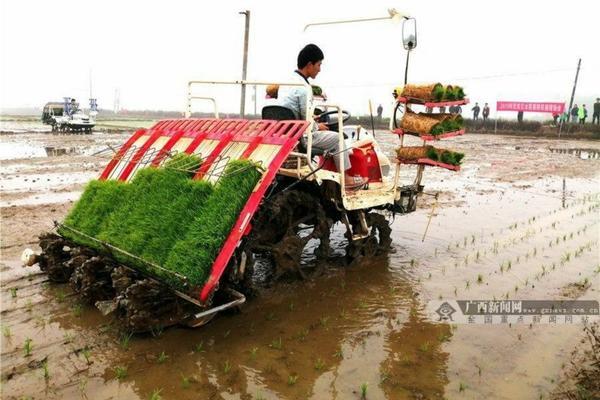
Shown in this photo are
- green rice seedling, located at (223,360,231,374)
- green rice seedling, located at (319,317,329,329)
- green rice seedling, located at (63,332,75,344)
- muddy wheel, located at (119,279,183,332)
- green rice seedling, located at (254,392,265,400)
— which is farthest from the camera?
green rice seedling, located at (319,317,329,329)

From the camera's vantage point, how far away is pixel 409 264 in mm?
7066

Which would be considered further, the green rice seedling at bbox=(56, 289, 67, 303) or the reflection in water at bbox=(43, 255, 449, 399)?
the green rice seedling at bbox=(56, 289, 67, 303)

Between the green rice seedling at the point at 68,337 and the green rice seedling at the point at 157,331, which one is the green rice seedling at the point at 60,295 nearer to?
the green rice seedling at the point at 68,337

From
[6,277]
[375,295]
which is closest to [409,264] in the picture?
[375,295]

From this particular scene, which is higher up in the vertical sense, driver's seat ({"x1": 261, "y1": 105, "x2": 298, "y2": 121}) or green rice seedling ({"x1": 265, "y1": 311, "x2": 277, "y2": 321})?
driver's seat ({"x1": 261, "y1": 105, "x2": 298, "y2": 121})

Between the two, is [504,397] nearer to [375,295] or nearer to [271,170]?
[375,295]

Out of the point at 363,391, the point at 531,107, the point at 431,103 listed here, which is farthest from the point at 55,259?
the point at 531,107

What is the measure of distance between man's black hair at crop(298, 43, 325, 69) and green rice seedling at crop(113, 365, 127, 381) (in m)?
3.90

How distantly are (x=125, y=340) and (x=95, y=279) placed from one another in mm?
863

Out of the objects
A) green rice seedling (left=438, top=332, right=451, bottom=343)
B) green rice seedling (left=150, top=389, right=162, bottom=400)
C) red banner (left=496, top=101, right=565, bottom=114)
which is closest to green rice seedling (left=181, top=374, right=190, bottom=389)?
green rice seedling (left=150, top=389, right=162, bottom=400)

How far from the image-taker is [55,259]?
18.0 feet

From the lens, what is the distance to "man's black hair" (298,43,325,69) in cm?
595

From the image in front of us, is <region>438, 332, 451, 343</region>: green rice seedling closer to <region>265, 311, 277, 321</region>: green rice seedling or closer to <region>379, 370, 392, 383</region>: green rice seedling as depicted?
<region>379, 370, 392, 383</region>: green rice seedling

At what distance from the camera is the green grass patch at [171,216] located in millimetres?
4352
